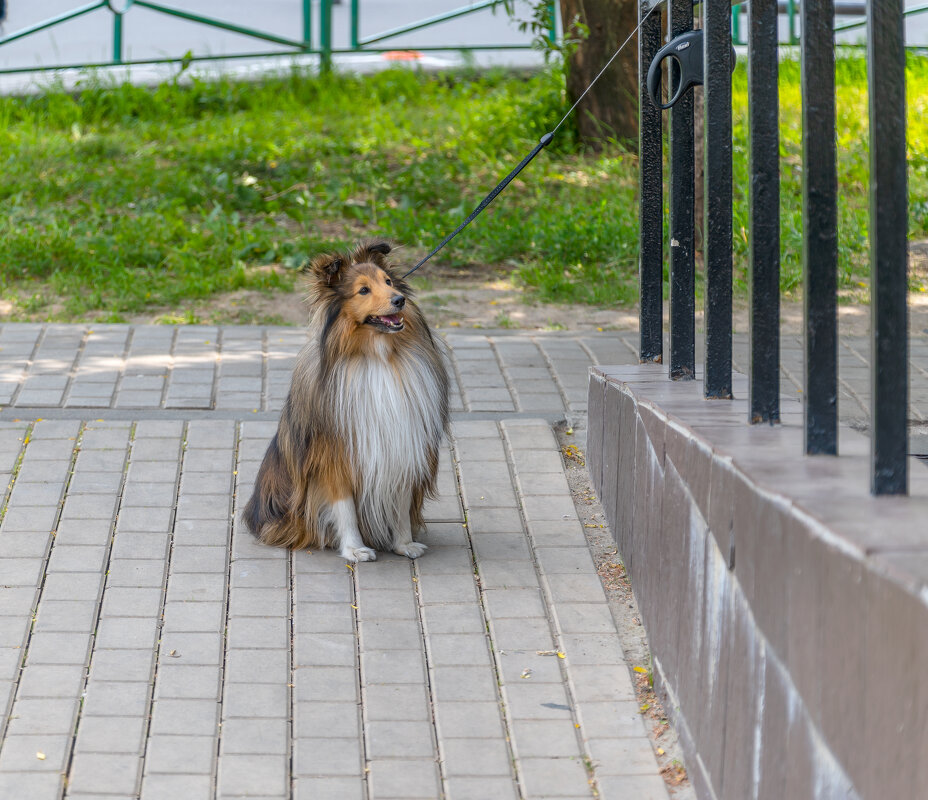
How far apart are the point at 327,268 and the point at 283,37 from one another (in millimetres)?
10184

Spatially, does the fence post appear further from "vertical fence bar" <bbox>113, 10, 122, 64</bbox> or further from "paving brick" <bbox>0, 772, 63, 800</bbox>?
"paving brick" <bbox>0, 772, 63, 800</bbox>

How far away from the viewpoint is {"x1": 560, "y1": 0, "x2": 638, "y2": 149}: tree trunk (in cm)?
1057

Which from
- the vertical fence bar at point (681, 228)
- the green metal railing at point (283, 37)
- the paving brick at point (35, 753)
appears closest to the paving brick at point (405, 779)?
the paving brick at point (35, 753)

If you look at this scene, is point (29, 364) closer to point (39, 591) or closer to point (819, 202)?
point (39, 591)

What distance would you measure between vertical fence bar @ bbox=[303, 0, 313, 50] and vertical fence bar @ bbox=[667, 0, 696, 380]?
9.42 m

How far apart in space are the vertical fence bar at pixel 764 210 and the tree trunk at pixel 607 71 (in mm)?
7066

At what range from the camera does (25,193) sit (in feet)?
33.5

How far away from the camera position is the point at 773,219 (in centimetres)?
377

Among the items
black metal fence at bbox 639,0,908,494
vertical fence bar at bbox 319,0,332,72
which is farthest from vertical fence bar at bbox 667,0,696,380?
vertical fence bar at bbox 319,0,332,72

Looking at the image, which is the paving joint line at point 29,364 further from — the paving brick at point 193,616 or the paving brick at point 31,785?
the paving brick at point 31,785

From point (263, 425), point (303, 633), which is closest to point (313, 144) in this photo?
point (263, 425)

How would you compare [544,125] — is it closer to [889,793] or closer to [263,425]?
[263,425]

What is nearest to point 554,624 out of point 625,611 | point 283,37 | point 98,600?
point 625,611

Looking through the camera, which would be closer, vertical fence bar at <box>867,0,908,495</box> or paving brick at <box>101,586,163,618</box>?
vertical fence bar at <box>867,0,908,495</box>
